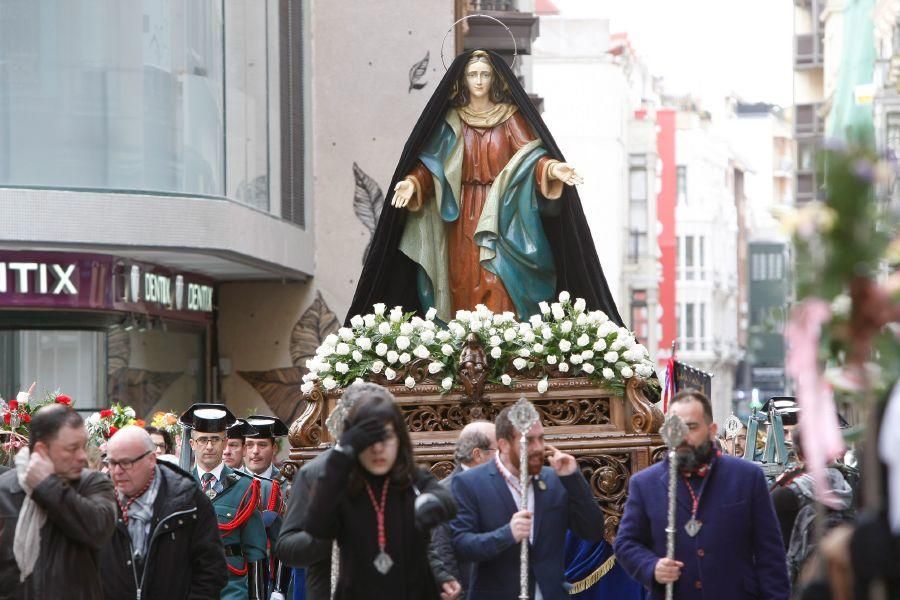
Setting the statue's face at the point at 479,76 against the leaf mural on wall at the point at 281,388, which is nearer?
the statue's face at the point at 479,76

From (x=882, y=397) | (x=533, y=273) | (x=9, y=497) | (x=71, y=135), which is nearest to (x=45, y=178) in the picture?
(x=71, y=135)

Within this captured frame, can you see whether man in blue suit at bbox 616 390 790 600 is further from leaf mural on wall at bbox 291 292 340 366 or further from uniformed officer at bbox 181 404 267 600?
leaf mural on wall at bbox 291 292 340 366

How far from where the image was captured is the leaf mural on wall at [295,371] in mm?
25625

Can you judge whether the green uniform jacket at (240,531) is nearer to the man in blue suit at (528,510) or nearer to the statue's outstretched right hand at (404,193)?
the statue's outstretched right hand at (404,193)

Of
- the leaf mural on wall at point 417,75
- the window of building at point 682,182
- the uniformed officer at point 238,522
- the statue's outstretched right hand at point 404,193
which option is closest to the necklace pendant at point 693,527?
the uniformed officer at point 238,522

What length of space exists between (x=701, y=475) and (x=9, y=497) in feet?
10.0

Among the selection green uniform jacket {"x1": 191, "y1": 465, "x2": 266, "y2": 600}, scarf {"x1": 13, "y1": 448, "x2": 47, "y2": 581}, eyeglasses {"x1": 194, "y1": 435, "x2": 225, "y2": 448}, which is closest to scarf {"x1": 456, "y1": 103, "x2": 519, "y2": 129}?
eyeglasses {"x1": 194, "y1": 435, "x2": 225, "y2": 448}

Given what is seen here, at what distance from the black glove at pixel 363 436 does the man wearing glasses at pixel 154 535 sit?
1.78m

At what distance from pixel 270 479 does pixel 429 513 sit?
4.88 m

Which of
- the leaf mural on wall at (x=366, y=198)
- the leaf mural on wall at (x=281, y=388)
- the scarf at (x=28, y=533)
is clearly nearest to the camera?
the scarf at (x=28, y=533)

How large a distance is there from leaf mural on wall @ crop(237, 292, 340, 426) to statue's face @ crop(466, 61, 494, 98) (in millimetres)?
13210

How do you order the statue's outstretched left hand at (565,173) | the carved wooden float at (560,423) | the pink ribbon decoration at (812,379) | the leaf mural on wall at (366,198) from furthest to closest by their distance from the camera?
the leaf mural on wall at (366,198) → the statue's outstretched left hand at (565,173) → the carved wooden float at (560,423) → the pink ribbon decoration at (812,379)

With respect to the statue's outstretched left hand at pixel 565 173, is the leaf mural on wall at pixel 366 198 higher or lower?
higher

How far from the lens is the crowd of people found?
7277 mm
